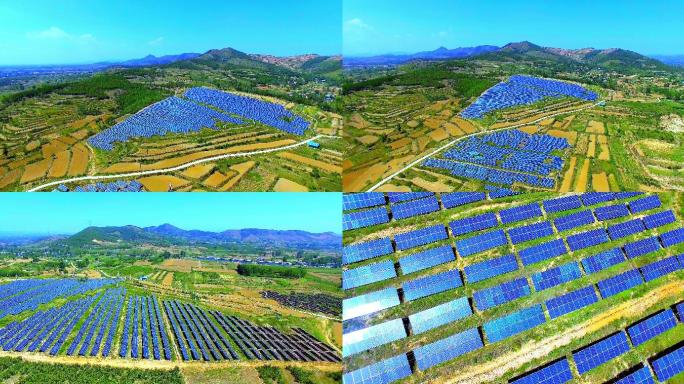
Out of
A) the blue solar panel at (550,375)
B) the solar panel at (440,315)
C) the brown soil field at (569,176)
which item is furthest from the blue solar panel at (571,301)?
the brown soil field at (569,176)

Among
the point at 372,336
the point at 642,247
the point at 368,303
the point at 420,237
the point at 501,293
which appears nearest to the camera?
the point at 372,336

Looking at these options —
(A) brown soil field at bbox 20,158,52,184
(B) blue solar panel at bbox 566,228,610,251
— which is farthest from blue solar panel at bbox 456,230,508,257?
(A) brown soil field at bbox 20,158,52,184

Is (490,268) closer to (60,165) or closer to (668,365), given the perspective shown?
(668,365)

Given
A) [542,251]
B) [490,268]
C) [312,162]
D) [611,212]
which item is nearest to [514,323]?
[490,268]

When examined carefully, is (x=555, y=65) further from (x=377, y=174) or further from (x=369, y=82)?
(x=377, y=174)

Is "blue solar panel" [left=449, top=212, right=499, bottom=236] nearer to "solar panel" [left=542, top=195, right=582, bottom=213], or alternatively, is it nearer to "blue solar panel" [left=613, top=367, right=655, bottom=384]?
"solar panel" [left=542, top=195, right=582, bottom=213]
